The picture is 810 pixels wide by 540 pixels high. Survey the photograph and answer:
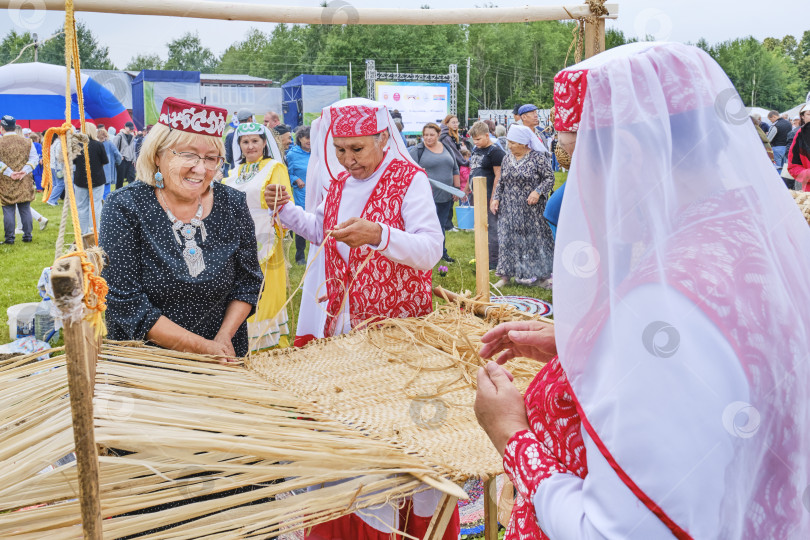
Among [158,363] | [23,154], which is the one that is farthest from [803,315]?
[23,154]

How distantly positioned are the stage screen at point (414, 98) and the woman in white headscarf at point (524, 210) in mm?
13578

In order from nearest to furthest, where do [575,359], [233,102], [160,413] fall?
[575,359]
[160,413]
[233,102]

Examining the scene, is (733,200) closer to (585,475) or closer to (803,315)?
(803,315)

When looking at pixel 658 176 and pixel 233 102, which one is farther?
pixel 233 102

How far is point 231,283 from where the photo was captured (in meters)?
2.19

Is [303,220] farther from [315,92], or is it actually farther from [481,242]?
[315,92]

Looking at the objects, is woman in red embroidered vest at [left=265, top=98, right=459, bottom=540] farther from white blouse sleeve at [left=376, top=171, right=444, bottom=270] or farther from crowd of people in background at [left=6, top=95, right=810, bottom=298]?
crowd of people in background at [left=6, top=95, right=810, bottom=298]

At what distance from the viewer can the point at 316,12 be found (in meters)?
2.18

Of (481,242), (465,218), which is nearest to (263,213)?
(481,242)

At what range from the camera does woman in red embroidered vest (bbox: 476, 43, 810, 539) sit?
0.84m

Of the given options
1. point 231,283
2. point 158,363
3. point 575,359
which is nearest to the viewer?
point 575,359

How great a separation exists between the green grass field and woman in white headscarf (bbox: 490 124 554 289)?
0.73ft

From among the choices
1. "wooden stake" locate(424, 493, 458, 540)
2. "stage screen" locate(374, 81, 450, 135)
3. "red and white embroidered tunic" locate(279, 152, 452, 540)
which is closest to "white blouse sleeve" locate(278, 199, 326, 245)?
"red and white embroidered tunic" locate(279, 152, 452, 540)

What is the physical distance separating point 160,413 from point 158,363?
1.73 feet
